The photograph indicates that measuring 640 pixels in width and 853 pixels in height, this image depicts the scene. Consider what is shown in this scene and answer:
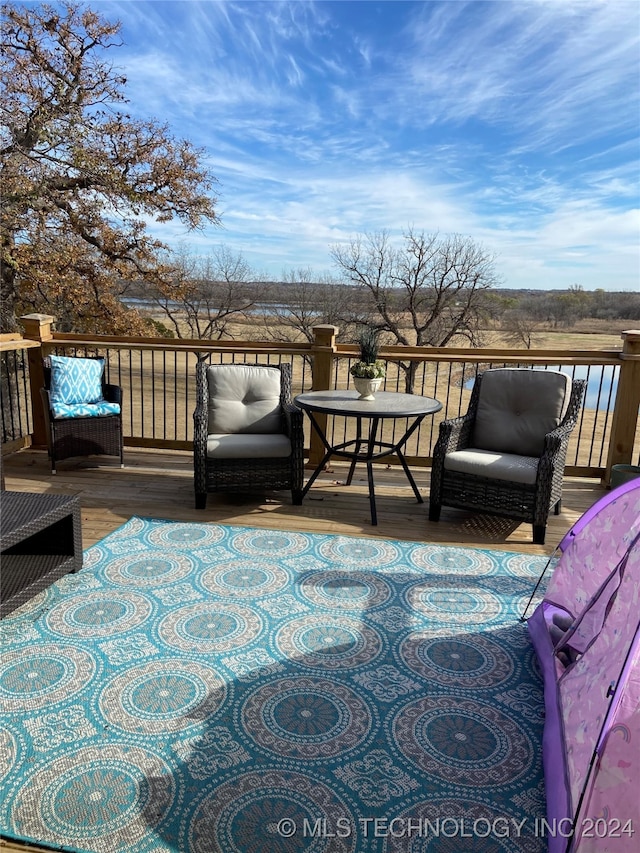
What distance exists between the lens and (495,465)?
11.8 feet

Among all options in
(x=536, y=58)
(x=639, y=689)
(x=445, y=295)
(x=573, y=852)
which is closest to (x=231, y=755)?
(x=573, y=852)

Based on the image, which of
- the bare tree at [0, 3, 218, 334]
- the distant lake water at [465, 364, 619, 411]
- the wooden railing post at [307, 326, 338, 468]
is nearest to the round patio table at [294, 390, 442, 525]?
the wooden railing post at [307, 326, 338, 468]

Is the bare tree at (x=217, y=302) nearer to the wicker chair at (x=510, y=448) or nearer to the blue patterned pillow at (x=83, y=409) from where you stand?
the blue patterned pillow at (x=83, y=409)

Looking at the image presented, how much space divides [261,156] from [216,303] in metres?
5.44

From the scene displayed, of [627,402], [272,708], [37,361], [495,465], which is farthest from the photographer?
[37,361]

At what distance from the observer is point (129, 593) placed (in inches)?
108

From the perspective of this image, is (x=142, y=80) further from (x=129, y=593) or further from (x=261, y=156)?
(x=129, y=593)

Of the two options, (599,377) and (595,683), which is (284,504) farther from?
(599,377)

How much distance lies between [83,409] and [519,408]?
11.1ft

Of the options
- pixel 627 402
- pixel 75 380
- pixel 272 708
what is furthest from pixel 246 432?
pixel 627 402

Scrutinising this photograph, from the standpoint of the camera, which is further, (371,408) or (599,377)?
(599,377)

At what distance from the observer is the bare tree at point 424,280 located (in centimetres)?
1497

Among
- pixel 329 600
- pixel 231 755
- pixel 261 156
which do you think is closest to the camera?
pixel 231 755

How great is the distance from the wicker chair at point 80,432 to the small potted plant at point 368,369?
2.10 metres
